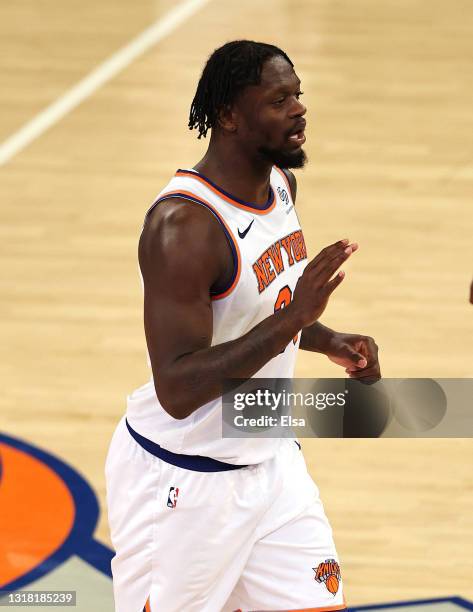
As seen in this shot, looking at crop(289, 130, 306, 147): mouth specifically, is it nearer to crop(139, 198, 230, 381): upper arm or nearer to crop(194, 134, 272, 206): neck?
crop(194, 134, 272, 206): neck

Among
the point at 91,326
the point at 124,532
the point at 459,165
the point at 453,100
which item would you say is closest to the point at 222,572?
the point at 124,532

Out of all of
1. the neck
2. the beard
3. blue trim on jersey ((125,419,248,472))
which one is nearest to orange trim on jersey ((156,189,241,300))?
the neck

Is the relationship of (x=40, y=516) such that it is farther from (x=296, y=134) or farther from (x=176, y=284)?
(x=296, y=134)

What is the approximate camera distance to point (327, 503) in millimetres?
5242

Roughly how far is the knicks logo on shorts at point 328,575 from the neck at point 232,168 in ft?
3.27

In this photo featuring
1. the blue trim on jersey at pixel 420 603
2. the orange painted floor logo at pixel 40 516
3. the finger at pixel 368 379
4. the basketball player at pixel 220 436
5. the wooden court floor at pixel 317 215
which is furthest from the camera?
the wooden court floor at pixel 317 215

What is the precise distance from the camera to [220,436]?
11.1 ft

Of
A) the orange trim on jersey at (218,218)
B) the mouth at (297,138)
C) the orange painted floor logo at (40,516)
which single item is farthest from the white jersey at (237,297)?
the orange painted floor logo at (40,516)

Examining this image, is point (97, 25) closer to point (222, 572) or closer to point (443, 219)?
point (443, 219)

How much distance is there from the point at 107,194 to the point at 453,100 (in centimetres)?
295

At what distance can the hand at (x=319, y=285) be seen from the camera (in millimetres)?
2990

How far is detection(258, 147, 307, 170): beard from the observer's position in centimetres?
334

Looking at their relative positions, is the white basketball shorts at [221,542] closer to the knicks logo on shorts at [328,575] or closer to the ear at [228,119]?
the knicks logo on shorts at [328,575]
